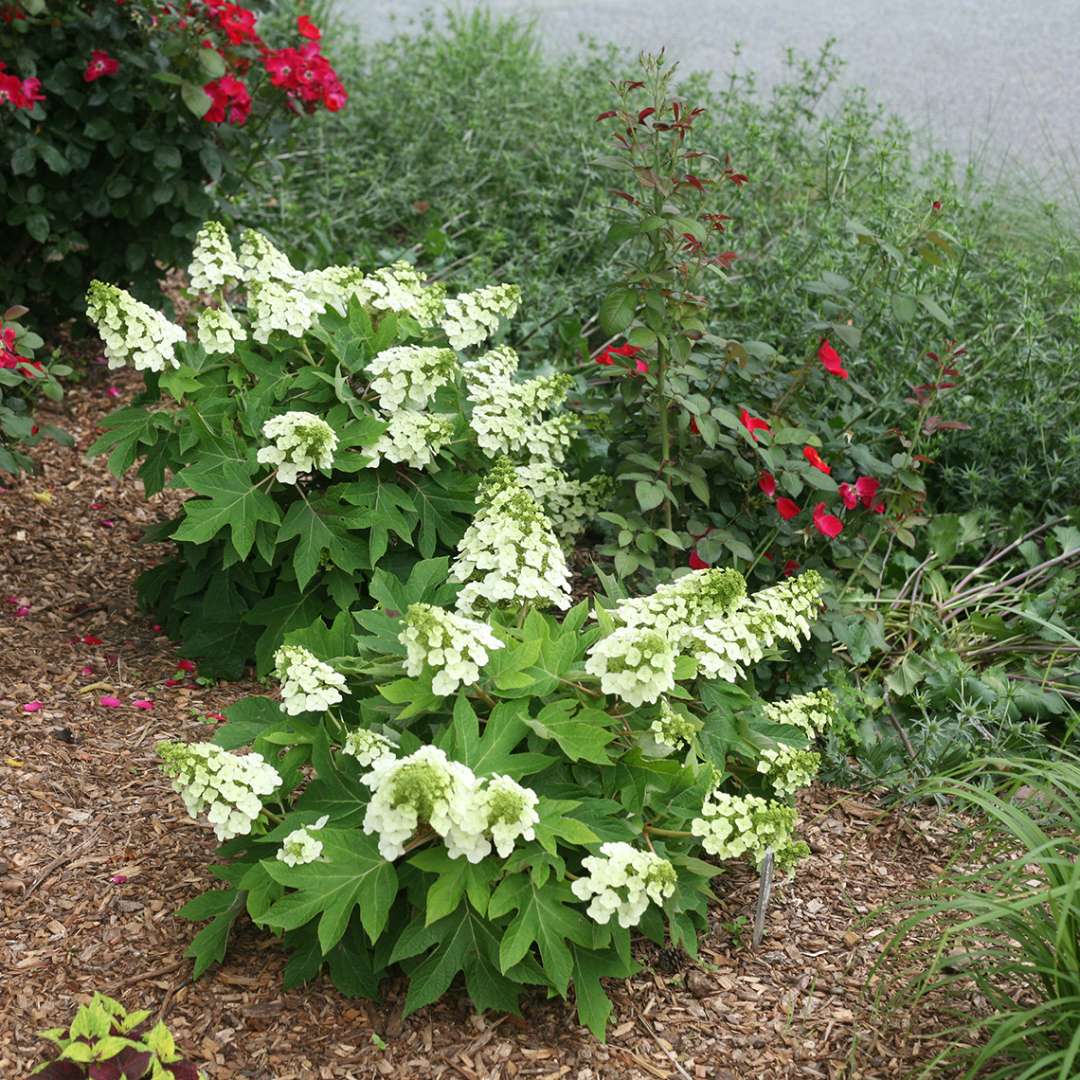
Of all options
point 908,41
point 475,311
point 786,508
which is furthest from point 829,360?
point 908,41

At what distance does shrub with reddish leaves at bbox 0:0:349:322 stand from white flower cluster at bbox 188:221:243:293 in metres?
0.95

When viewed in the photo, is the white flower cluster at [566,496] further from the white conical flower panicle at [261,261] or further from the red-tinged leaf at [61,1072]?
the red-tinged leaf at [61,1072]

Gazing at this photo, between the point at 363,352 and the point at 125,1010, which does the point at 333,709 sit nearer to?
the point at 125,1010

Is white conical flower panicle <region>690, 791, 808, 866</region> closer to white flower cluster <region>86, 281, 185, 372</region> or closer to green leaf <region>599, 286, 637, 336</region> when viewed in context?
green leaf <region>599, 286, 637, 336</region>

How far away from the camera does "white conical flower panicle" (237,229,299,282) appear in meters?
3.52

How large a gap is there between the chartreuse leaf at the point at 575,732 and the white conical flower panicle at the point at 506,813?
215mm

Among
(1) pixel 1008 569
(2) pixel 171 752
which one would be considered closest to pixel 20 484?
(2) pixel 171 752

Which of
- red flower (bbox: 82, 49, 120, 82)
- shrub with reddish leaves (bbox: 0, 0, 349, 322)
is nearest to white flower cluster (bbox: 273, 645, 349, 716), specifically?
shrub with reddish leaves (bbox: 0, 0, 349, 322)

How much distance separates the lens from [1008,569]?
4.12 meters

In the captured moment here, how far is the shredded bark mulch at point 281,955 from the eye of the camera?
8.14 ft

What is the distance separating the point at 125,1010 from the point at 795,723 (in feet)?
4.75

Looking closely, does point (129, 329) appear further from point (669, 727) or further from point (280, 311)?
point (669, 727)

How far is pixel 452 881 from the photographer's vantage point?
2.35 metres

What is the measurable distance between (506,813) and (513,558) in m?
0.64
